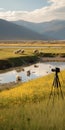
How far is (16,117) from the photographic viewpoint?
601 inches

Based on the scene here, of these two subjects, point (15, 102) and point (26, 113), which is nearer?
point (26, 113)

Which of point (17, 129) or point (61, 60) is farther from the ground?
point (17, 129)

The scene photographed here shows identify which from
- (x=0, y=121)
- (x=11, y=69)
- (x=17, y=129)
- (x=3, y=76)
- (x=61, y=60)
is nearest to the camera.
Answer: (x=17, y=129)

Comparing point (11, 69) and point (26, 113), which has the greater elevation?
point (26, 113)

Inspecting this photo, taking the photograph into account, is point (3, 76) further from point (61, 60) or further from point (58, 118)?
point (58, 118)

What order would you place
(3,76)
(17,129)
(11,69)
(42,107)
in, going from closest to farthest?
(17,129), (42,107), (3,76), (11,69)

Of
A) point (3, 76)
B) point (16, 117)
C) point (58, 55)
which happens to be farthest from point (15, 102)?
point (58, 55)

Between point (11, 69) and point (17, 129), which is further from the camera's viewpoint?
point (11, 69)

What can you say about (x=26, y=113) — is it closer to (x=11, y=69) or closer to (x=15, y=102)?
(x=15, y=102)

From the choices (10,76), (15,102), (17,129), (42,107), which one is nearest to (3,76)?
(10,76)

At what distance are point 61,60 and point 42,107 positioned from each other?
65.8 metres

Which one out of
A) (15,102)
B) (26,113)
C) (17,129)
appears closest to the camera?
(17,129)

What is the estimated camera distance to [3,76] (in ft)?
172

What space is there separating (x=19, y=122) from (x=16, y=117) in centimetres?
90
